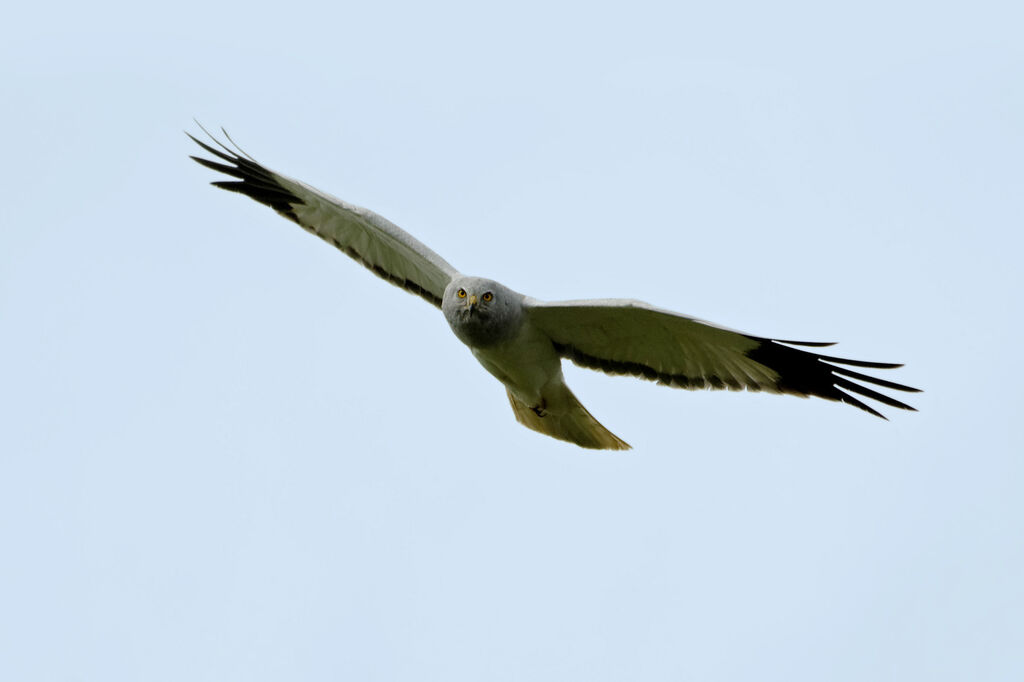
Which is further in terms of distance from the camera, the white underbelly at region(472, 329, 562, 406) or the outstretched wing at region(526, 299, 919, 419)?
the white underbelly at region(472, 329, 562, 406)

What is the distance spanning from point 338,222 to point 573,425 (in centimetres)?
282

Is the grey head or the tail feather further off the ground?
the grey head

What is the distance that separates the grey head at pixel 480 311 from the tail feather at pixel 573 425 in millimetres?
1097

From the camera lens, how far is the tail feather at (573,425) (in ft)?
38.4

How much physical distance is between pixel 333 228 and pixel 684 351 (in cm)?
349

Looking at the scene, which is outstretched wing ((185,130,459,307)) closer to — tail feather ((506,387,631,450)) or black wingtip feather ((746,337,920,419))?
tail feather ((506,387,631,450))

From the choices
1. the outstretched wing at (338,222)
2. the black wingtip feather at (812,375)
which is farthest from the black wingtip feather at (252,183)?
the black wingtip feather at (812,375)

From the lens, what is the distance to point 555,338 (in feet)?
37.7

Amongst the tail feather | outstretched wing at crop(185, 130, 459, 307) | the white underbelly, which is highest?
outstretched wing at crop(185, 130, 459, 307)

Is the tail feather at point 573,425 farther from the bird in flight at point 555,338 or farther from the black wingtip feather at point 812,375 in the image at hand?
the black wingtip feather at point 812,375

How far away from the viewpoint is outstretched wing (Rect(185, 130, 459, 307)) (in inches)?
471

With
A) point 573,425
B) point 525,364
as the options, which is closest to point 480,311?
point 525,364

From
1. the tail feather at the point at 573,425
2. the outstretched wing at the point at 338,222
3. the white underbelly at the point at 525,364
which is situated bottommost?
the tail feather at the point at 573,425

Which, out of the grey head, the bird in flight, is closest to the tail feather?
the bird in flight
